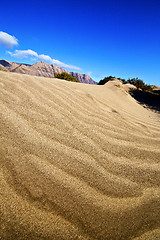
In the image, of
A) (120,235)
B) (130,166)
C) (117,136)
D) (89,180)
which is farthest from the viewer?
(117,136)

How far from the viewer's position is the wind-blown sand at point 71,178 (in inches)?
27.2

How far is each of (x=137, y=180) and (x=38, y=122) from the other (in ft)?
3.37

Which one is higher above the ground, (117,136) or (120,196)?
(117,136)

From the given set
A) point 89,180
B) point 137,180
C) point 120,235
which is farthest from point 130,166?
point 120,235

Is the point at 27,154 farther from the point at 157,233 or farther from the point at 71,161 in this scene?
the point at 157,233

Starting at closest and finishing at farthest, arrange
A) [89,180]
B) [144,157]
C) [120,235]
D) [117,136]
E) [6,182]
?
[120,235] < [6,182] < [89,180] < [144,157] < [117,136]

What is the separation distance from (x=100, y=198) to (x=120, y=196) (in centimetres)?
15

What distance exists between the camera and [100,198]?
32.4 inches

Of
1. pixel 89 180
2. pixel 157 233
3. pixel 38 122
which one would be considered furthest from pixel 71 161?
pixel 157 233

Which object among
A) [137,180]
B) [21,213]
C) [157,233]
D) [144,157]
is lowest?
[21,213]

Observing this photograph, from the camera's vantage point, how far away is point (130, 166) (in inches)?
42.6

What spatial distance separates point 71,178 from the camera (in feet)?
2.97

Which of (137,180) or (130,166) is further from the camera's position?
(130,166)

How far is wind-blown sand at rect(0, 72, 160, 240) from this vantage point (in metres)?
0.69
